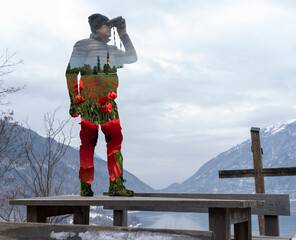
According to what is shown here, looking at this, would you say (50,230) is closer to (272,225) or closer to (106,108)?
(106,108)

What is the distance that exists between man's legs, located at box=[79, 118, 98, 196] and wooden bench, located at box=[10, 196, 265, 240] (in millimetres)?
339

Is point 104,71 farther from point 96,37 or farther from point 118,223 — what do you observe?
point 118,223

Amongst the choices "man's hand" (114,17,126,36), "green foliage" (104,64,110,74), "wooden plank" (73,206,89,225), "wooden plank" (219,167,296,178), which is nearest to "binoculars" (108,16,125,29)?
"man's hand" (114,17,126,36)

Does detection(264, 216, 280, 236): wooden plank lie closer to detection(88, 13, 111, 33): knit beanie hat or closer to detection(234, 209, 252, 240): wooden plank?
detection(234, 209, 252, 240): wooden plank

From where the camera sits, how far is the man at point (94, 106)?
4.71 meters

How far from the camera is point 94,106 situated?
15.5ft

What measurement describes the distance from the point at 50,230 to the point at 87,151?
2.01m

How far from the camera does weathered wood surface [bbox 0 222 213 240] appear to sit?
2.54 metres

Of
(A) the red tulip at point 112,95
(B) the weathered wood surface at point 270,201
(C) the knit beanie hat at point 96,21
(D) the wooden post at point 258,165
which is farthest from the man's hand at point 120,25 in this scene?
(D) the wooden post at point 258,165

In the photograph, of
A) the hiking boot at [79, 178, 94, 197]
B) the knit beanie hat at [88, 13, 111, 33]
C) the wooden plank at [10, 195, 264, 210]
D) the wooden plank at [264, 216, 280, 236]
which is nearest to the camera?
the wooden plank at [10, 195, 264, 210]

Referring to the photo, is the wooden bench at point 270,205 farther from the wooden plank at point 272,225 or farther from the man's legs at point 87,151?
the man's legs at point 87,151

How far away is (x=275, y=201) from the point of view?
5.18 m

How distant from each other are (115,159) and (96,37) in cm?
151

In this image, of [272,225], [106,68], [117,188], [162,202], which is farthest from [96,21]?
[272,225]
